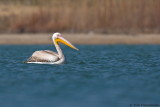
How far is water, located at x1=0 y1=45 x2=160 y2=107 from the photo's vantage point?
33.6 feet

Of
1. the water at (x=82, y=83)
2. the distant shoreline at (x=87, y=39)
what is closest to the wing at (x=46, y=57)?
the water at (x=82, y=83)

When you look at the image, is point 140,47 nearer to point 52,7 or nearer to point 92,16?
point 92,16

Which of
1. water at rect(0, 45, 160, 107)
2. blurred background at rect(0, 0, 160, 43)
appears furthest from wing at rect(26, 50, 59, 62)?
blurred background at rect(0, 0, 160, 43)

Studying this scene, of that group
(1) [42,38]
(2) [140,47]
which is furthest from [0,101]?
(1) [42,38]

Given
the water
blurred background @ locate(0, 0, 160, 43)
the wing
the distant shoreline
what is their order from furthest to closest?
blurred background @ locate(0, 0, 160, 43) → the distant shoreline → the wing → the water

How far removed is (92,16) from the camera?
1103 inches

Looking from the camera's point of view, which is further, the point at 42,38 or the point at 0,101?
the point at 42,38

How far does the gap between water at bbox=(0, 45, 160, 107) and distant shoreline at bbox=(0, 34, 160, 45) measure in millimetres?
8348

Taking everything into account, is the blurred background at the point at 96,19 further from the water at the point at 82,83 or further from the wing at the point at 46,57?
the wing at the point at 46,57

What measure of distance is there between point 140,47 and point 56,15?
17.1 feet

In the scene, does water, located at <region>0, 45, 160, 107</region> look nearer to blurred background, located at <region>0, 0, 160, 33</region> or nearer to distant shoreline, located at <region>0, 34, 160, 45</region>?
distant shoreline, located at <region>0, 34, 160, 45</region>

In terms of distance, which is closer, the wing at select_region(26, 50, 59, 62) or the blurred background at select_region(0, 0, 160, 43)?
the wing at select_region(26, 50, 59, 62)

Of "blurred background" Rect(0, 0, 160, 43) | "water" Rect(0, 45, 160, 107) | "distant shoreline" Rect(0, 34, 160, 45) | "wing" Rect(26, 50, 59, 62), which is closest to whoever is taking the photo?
"water" Rect(0, 45, 160, 107)

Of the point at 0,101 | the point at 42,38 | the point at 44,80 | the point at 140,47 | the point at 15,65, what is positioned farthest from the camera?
the point at 42,38
